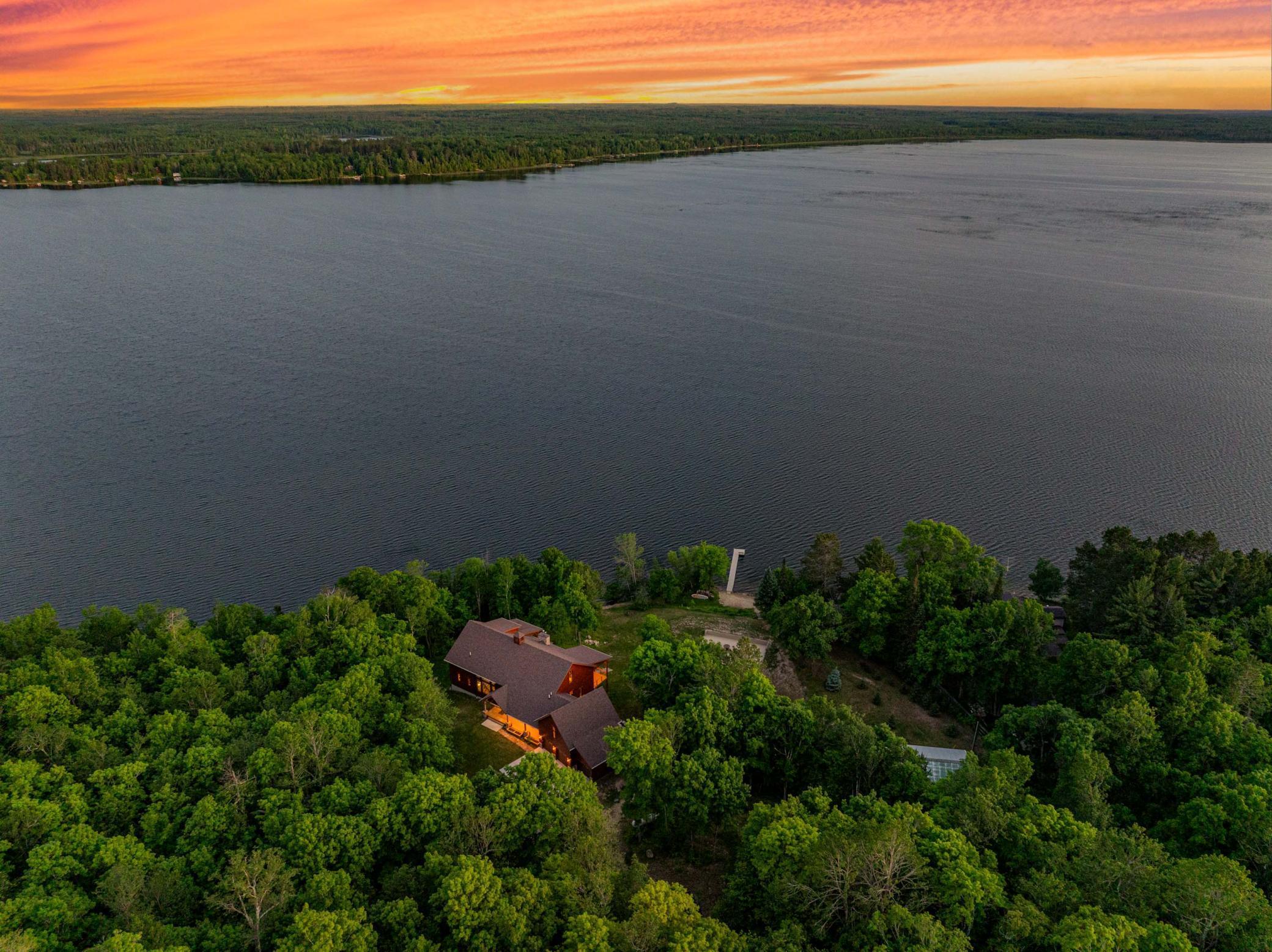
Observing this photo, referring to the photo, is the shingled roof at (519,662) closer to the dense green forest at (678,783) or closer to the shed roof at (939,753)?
the dense green forest at (678,783)

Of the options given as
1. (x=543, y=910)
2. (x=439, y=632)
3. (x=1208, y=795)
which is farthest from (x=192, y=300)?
(x=1208, y=795)

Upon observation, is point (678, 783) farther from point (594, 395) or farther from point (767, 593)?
point (594, 395)

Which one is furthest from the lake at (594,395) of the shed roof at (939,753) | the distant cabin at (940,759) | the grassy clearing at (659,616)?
the distant cabin at (940,759)

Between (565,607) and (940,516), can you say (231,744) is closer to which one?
(565,607)

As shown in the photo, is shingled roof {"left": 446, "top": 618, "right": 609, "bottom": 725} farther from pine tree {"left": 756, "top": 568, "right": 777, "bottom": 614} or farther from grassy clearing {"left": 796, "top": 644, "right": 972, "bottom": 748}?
grassy clearing {"left": 796, "top": 644, "right": 972, "bottom": 748}

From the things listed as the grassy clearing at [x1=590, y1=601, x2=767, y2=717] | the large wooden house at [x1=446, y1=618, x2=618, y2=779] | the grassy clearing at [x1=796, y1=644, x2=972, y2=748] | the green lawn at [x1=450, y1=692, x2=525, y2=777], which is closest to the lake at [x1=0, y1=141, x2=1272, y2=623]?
the grassy clearing at [x1=590, y1=601, x2=767, y2=717]

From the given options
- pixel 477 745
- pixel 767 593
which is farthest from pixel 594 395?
pixel 477 745

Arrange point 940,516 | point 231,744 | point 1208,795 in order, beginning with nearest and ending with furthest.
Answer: point 1208,795, point 231,744, point 940,516
